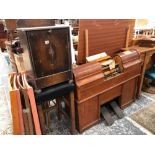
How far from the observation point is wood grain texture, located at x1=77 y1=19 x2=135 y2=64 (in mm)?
1949

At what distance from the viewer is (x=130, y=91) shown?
2.47m

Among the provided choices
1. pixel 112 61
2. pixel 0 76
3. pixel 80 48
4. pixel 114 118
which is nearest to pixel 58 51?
pixel 80 48

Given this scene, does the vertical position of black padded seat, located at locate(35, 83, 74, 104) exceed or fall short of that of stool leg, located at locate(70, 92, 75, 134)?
it exceeds it

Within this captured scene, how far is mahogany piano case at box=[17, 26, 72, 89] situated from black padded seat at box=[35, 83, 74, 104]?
69 mm

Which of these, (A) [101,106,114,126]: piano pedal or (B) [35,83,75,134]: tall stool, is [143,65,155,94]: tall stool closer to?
(A) [101,106,114,126]: piano pedal

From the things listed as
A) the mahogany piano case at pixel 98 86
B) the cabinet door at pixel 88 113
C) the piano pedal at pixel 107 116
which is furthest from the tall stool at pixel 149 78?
the cabinet door at pixel 88 113

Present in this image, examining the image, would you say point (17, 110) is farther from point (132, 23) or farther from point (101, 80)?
point (132, 23)

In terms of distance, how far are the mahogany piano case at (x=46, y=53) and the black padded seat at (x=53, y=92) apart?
0.07m

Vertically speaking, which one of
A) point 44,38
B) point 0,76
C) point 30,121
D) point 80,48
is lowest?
point 0,76

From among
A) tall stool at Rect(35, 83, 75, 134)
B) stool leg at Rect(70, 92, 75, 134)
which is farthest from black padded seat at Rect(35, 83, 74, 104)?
stool leg at Rect(70, 92, 75, 134)

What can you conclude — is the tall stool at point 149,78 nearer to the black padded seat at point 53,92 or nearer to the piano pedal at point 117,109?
the piano pedal at point 117,109

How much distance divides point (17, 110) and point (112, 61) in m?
1.44

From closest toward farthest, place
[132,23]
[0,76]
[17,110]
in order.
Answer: [17,110], [132,23], [0,76]
